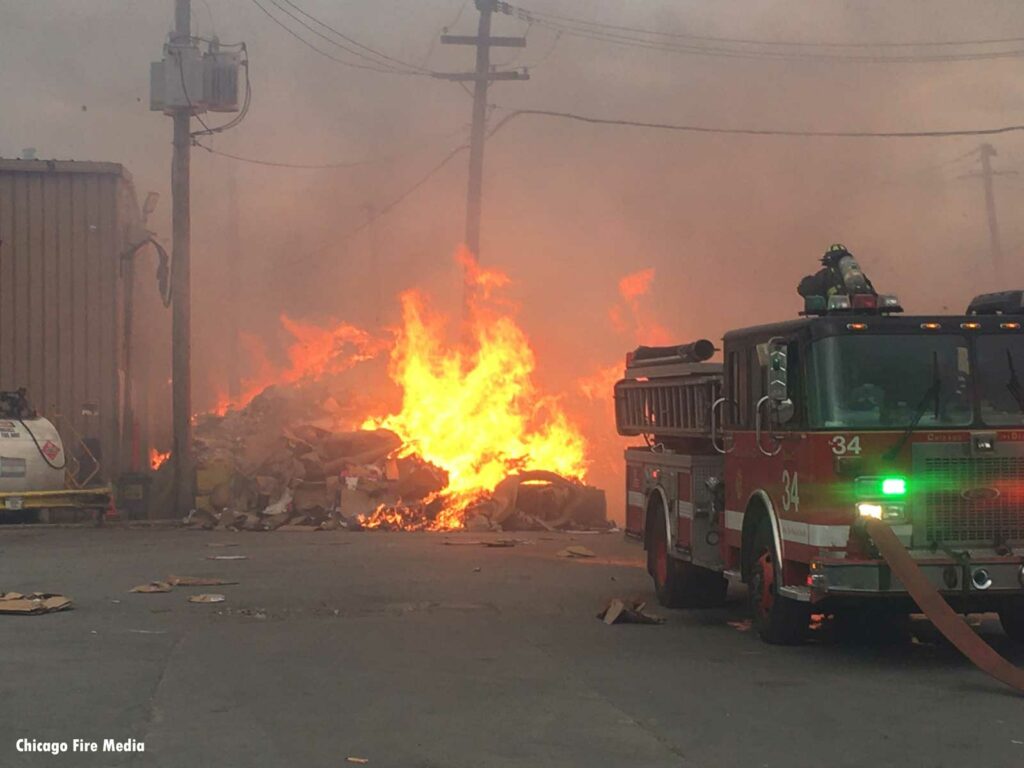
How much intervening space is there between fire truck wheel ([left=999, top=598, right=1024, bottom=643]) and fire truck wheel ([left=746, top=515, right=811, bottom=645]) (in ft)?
5.09

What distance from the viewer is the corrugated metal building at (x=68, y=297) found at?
23.8 metres

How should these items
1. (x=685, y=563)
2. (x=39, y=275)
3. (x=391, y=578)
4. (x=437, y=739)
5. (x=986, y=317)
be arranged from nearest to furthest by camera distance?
1. (x=437, y=739)
2. (x=986, y=317)
3. (x=685, y=563)
4. (x=391, y=578)
5. (x=39, y=275)

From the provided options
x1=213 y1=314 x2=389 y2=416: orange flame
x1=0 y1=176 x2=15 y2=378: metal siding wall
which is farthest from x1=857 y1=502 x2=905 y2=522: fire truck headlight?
x1=213 y1=314 x2=389 y2=416: orange flame

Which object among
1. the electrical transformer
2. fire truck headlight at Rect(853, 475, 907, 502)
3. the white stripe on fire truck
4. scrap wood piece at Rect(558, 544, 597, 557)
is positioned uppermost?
the electrical transformer

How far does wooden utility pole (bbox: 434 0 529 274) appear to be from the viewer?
93.2 feet

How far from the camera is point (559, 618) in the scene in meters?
11.3

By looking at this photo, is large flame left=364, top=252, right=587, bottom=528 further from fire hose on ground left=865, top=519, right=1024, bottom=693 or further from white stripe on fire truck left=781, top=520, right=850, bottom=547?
fire hose on ground left=865, top=519, right=1024, bottom=693

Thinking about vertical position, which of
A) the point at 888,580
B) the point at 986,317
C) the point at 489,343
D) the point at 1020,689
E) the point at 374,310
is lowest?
the point at 1020,689

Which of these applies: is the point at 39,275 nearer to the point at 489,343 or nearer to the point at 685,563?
the point at 489,343

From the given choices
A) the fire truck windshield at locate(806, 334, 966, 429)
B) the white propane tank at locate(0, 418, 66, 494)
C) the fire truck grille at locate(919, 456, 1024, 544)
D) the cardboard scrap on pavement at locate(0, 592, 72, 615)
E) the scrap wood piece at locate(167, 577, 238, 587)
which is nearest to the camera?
the fire truck grille at locate(919, 456, 1024, 544)

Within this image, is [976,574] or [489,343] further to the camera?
[489,343]

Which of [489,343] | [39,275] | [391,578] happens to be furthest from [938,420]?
[39,275]

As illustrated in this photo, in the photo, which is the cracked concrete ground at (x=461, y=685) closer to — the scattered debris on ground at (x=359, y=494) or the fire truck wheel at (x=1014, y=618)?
the fire truck wheel at (x=1014, y=618)

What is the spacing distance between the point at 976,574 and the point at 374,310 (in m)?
31.5
